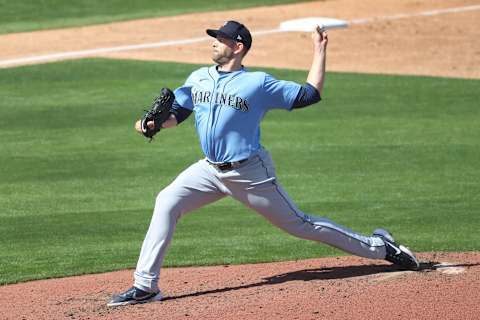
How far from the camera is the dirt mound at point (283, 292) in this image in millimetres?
7137

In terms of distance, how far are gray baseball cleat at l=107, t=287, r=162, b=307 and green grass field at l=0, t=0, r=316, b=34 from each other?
15241mm

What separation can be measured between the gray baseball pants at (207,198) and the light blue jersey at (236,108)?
0.12 meters

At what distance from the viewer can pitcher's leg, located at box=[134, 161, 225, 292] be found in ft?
24.5

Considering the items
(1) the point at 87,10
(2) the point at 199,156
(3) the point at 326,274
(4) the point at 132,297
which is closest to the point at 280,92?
(3) the point at 326,274

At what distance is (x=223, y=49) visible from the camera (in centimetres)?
747

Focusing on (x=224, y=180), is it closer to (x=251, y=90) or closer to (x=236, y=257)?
(x=251, y=90)

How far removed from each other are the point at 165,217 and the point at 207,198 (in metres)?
0.34

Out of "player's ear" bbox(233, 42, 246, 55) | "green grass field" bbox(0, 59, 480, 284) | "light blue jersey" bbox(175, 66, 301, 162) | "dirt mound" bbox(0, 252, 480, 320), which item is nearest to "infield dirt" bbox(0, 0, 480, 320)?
"dirt mound" bbox(0, 252, 480, 320)

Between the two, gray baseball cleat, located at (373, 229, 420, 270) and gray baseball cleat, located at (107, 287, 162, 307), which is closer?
gray baseball cleat, located at (107, 287, 162, 307)

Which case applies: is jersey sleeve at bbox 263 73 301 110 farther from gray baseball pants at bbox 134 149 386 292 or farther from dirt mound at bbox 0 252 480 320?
dirt mound at bbox 0 252 480 320

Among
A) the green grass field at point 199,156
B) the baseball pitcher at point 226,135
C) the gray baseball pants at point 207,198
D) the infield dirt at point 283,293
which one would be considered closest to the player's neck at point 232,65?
the baseball pitcher at point 226,135

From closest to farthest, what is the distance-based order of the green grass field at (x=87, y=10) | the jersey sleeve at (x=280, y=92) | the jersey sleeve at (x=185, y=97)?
the jersey sleeve at (x=280, y=92), the jersey sleeve at (x=185, y=97), the green grass field at (x=87, y=10)

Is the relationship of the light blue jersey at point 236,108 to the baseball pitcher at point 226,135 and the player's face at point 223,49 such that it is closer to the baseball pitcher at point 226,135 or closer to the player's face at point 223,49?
the baseball pitcher at point 226,135

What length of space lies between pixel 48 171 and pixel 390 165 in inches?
153
